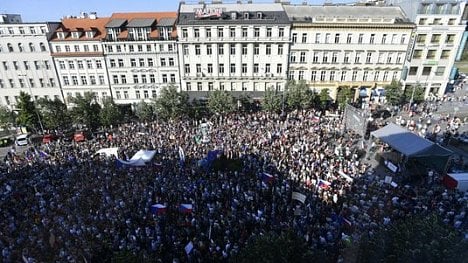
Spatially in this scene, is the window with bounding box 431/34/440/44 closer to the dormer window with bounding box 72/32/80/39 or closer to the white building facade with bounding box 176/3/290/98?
the white building facade with bounding box 176/3/290/98

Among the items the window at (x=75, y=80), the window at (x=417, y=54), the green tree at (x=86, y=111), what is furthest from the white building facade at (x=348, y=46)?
the window at (x=75, y=80)

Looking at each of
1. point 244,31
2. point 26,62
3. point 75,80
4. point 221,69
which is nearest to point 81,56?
point 75,80

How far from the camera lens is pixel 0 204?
2161 cm

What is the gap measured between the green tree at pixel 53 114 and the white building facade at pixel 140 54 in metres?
8.34

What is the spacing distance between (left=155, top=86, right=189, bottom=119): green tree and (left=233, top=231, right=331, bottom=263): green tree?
2676cm

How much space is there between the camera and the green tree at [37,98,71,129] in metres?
36.7

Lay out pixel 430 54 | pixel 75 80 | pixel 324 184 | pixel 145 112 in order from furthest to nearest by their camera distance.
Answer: pixel 75 80
pixel 430 54
pixel 145 112
pixel 324 184

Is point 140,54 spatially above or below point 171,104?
above

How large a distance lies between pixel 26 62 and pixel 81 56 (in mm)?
8922

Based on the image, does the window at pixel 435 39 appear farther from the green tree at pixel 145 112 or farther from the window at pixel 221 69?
the green tree at pixel 145 112

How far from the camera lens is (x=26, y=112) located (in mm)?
37062

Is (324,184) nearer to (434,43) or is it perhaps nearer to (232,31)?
(232,31)

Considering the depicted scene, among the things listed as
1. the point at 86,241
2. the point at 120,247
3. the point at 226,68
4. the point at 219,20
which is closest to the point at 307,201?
the point at 120,247

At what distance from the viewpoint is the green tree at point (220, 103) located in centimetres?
3791
